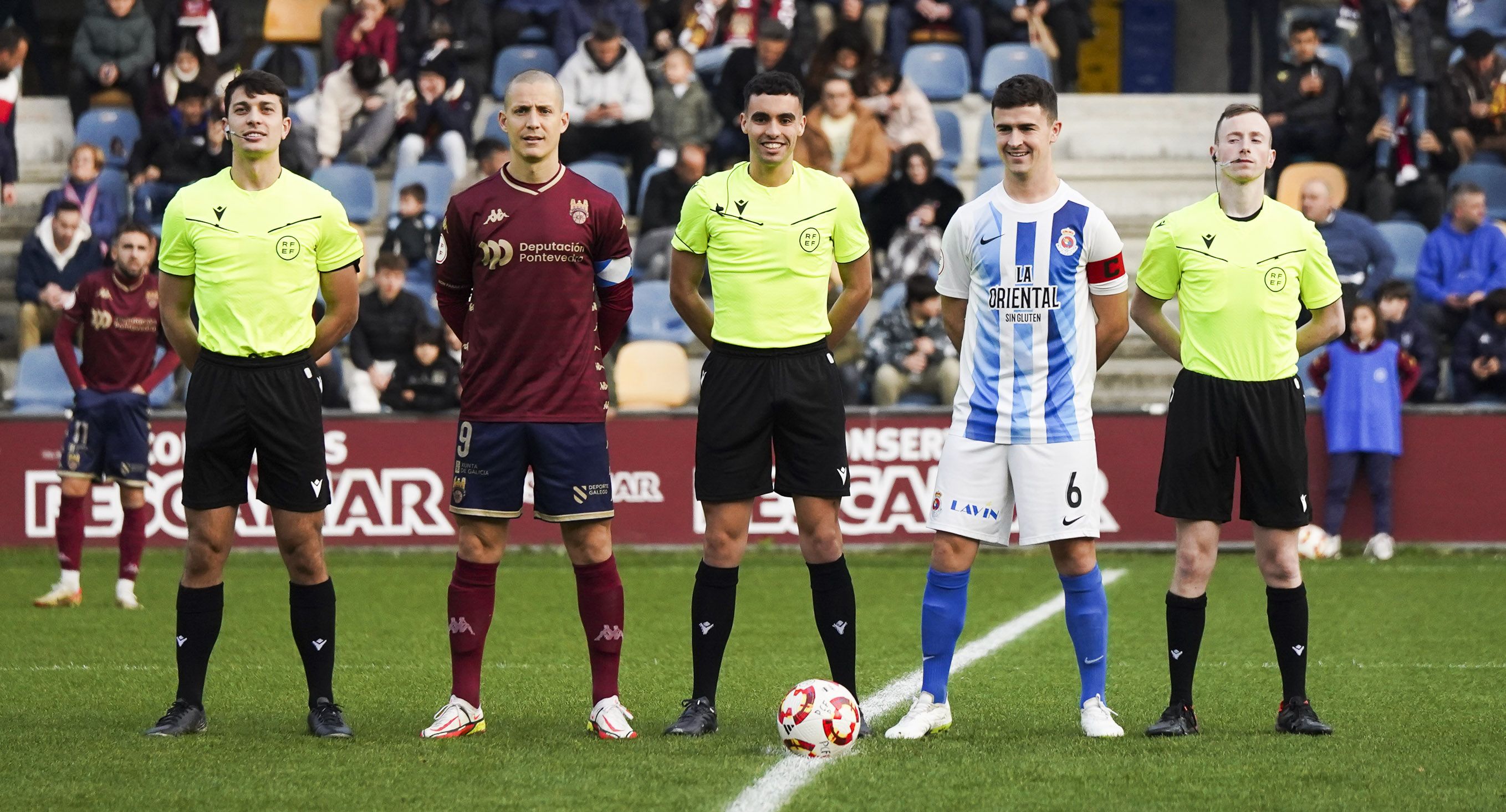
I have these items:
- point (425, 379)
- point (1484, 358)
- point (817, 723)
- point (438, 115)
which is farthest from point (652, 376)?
point (817, 723)

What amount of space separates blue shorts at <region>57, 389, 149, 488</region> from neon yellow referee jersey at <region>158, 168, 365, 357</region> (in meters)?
4.31

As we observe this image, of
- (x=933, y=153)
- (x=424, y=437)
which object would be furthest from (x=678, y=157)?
(x=424, y=437)

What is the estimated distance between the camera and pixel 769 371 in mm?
6262

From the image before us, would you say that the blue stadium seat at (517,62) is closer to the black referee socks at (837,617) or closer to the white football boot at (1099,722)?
the black referee socks at (837,617)

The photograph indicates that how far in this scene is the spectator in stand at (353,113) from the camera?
55.3ft

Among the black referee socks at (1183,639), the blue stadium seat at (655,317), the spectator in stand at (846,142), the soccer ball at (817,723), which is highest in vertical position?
the spectator in stand at (846,142)

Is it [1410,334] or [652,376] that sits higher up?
[1410,334]

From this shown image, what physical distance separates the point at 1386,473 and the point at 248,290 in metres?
8.92

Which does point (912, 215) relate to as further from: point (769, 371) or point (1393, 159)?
point (769, 371)

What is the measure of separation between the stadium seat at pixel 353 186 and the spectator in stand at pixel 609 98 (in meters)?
1.83

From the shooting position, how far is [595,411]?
6.20 m

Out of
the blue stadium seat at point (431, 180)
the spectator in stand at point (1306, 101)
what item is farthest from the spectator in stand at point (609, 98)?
the spectator in stand at point (1306, 101)

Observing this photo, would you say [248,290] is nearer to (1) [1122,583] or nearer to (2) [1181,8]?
(1) [1122,583]

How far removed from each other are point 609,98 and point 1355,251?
6.54 meters
